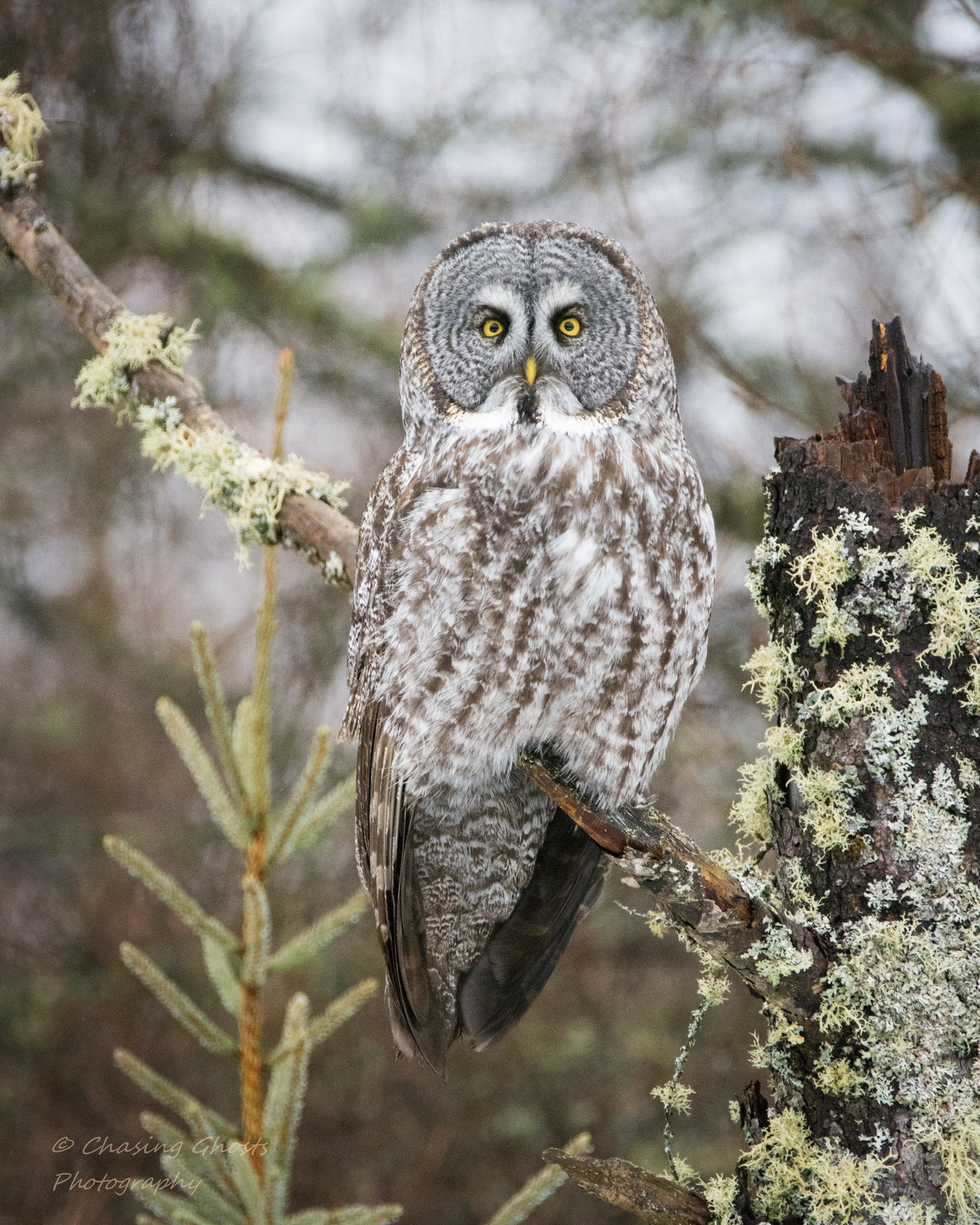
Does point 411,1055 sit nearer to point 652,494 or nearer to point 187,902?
point 187,902

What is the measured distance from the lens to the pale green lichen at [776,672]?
155cm

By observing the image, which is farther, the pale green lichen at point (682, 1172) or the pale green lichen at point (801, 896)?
the pale green lichen at point (682, 1172)

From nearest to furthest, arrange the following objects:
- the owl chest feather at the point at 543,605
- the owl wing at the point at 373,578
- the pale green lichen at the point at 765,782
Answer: the pale green lichen at the point at 765,782
the owl chest feather at the point at 543,605
the owl wing at the point at 373,578

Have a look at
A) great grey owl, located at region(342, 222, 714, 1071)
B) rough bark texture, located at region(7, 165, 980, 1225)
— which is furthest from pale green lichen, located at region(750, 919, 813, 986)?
great grey owl, located at region(342, 222, 714, 1071)

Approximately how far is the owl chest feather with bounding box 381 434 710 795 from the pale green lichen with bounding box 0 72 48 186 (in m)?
1.39

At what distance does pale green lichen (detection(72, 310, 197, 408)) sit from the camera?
7.84ft

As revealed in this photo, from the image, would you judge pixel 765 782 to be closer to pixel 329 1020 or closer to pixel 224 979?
pixel 329 1020

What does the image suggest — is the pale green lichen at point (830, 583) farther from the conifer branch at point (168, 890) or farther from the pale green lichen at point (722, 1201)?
the conifer branch at point (168, 890)

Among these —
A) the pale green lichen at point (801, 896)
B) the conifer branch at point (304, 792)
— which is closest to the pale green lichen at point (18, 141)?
the conifer branch at point (304, 792)

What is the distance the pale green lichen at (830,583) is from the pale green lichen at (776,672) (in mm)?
61

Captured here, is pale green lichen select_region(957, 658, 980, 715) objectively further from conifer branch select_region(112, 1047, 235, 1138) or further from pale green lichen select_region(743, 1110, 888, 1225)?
conifer branch select_region(112, 1047, 235, 1138)

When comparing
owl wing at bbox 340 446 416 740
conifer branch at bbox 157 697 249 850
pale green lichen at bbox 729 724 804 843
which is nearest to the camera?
pale green lichen at bbox 729 724 804 843

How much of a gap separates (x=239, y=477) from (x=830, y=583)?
52.9 inches

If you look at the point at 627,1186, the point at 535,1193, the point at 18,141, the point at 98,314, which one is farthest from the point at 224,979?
the point at 18,141
